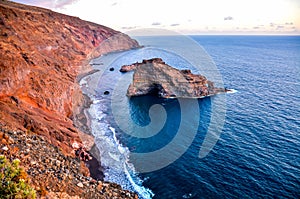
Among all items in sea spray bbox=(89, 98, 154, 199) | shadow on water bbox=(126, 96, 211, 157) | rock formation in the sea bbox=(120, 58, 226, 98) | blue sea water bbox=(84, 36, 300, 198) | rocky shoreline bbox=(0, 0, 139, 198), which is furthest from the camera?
rock formation in the sea bbox=(120, 58, 226, 98)

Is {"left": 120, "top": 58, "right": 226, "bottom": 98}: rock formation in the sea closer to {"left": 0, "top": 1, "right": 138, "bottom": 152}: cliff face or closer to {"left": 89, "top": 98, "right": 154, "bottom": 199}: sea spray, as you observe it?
{"left": 0, "top": 1, "right": 138, "bottom": 152}: cliff face

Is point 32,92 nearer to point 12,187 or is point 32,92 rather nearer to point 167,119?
point 167,119

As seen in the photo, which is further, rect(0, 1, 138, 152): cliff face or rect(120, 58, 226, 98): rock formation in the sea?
rect(120, 58, 226, 98): rock formation in the sea

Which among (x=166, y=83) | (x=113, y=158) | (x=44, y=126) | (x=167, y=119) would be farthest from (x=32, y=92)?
(x=166, y=83)

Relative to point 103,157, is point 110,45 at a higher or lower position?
higher

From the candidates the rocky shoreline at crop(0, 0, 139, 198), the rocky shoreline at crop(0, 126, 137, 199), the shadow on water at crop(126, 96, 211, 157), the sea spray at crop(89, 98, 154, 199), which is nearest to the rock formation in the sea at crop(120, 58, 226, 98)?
the shadow on water at crop(126, 96, 211, 157)

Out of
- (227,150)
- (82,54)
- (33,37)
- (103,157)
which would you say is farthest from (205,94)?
(82,54)

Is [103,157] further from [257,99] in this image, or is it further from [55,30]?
[55,30]

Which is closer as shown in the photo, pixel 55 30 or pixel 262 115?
pixel 262 115
